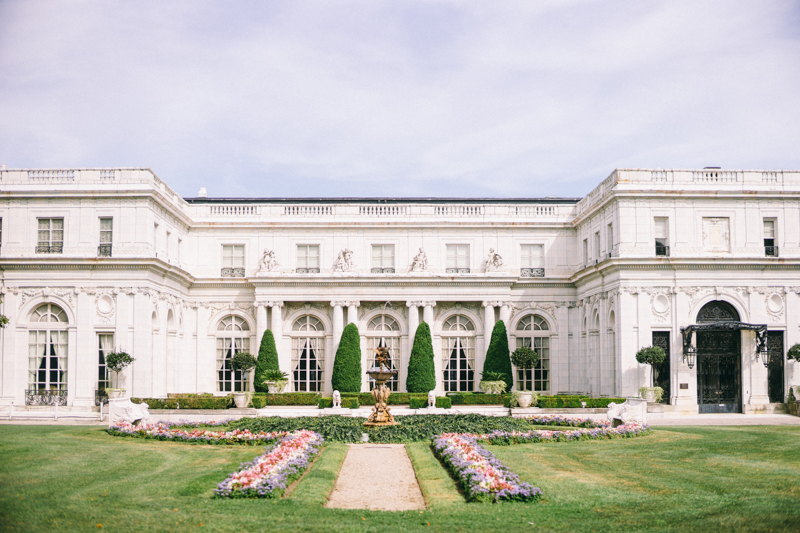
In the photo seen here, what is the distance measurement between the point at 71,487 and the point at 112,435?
33.8 feet

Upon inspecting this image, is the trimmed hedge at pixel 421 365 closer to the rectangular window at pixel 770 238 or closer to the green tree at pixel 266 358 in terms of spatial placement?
the green tree at pixel 266 358

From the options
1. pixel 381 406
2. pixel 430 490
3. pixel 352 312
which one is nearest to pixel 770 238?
pixel 352 312

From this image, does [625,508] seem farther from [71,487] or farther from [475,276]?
[475,276]

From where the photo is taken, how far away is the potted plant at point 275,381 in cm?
3984

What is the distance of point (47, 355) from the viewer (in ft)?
119

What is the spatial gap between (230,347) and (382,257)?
442 inches

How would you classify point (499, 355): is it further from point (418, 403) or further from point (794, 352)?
point (794, 352)

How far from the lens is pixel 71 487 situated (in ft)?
47.3

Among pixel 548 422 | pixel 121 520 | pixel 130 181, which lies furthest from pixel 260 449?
pixel 130 181

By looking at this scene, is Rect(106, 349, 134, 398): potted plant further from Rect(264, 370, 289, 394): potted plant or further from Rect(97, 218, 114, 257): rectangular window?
Rect(264, 370, 289, 394): potted plant

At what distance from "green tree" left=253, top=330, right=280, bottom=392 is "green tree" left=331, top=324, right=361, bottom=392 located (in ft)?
11.8

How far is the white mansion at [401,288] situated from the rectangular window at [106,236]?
74 millimetres

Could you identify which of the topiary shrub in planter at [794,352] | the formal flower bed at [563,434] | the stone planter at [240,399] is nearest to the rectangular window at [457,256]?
the stone planter at [240,399]

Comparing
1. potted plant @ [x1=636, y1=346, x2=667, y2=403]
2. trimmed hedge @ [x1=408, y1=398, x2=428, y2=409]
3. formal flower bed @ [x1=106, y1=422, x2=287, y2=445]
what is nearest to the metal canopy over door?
potted plant @ [x1=636, y1=346, x2=667, y2=403]
